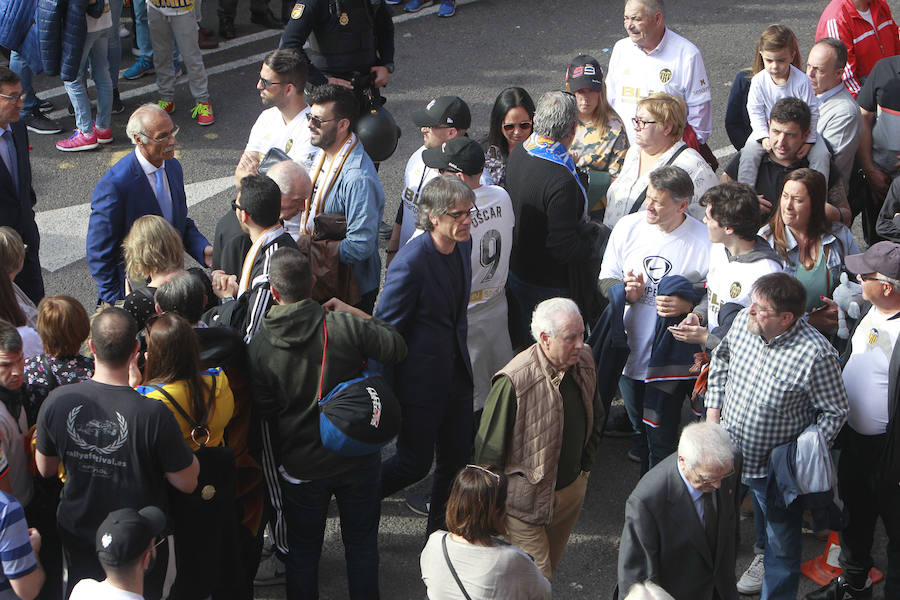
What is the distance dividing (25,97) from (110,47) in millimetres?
908

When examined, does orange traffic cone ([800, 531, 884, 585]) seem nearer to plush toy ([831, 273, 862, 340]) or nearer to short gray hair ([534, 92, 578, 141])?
plush toy ([831, 273, 862, 340])

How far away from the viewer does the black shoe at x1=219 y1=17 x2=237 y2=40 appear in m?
11.6

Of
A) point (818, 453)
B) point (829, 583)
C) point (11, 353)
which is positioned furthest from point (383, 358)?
point (829, 583)

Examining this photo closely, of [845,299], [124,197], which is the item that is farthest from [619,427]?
[124,197]

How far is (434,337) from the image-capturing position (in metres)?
5.05

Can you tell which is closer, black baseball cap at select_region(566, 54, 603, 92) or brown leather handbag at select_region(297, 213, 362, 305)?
brown leather handbag at select_region(297, 213, 362, 305)

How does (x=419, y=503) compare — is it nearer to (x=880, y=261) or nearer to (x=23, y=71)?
(x=880, y=261)

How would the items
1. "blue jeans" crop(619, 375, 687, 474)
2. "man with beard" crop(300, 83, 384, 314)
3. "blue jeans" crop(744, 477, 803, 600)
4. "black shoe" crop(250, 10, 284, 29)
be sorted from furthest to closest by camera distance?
"black shoe" crop(250, 10, 284, 29), "man with beard" crop(300, 83, 384, 314), "blue jeans" crop(619, 375, 687, 474), "blue jeans" crop(744, 477, 803, 600)

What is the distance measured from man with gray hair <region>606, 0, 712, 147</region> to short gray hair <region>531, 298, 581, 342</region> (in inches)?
117

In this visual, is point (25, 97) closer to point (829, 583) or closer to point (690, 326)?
point (690, 326)

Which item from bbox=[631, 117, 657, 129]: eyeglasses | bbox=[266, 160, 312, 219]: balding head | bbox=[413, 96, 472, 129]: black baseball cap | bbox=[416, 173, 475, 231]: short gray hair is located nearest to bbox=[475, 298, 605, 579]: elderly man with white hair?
bbox=[416, 173, 475, 231]: short gray hair

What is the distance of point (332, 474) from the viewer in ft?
15.0

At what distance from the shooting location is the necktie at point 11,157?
252 inches

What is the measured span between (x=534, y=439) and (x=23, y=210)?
3902 millimetres
